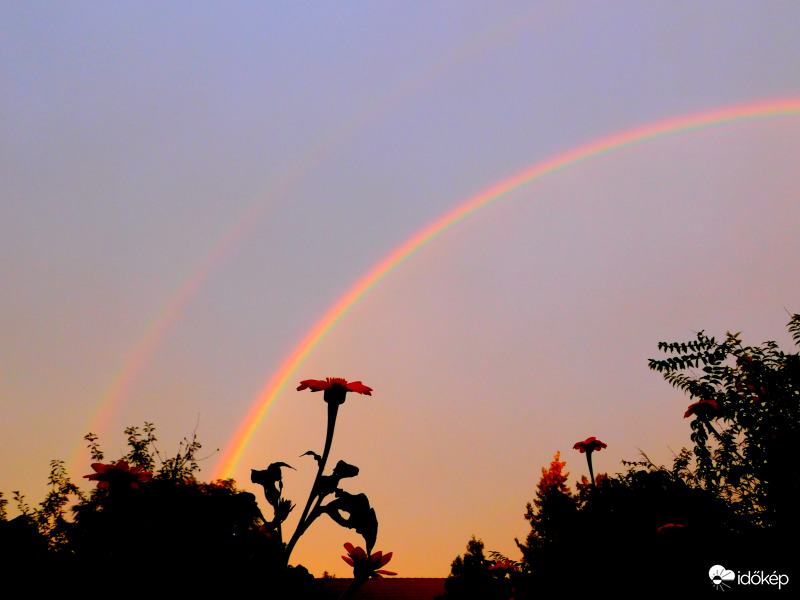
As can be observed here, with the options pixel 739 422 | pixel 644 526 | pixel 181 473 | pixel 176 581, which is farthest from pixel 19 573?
pixel 181 473

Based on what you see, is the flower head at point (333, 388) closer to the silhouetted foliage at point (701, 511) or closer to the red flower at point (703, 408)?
the silhouetted foliage at point (701, 511)

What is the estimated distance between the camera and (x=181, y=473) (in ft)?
40.4

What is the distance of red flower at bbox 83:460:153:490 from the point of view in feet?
7.97

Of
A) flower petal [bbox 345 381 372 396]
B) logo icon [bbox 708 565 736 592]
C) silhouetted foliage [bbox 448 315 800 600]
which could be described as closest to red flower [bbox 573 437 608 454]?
silhouetted foliage [bbox 448 315 800 600]

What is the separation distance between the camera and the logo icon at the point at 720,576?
13.0 feet

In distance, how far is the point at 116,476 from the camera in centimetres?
246

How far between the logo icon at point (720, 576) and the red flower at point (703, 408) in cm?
172

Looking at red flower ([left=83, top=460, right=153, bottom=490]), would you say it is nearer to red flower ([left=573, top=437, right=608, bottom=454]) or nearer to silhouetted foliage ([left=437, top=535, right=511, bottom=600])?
silhouetted foliage ([left=437, top=535, right=511, bottom=600])

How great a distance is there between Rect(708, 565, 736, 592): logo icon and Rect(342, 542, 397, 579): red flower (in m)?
2.94

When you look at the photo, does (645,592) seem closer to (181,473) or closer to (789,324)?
(789,324)

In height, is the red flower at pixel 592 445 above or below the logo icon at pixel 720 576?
above

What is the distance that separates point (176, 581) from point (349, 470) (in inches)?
30.5
